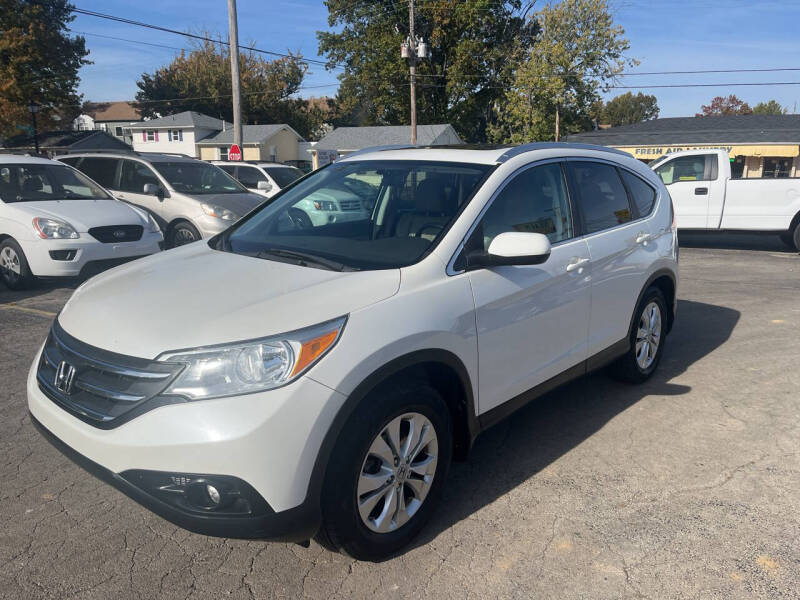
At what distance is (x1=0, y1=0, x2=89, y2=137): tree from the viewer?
1604 inches

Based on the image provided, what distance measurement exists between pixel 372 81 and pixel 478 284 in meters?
50.8

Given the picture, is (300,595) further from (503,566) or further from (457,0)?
(457,0)

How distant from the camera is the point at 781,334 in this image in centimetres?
643

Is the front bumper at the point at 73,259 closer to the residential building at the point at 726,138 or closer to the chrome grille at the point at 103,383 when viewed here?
the chrome grille at the point at 103,383

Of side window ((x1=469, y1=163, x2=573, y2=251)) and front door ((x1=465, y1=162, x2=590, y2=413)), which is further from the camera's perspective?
side window ((x1=469, y1=163, x2=573, y2=251))

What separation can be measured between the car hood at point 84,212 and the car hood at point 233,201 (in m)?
1.66

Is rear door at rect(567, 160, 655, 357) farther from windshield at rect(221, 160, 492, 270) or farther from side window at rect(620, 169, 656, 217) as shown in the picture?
windshield at rect(221, 160, 492, 270)

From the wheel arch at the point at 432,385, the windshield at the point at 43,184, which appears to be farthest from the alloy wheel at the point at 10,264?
the wheel arch at the point at 432,385

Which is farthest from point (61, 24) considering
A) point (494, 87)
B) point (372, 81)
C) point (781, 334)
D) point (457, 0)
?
point (781, 334)

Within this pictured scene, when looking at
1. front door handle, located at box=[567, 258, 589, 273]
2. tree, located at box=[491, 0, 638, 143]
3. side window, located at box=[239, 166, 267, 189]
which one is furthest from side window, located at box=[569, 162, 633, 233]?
tree, located at box=[491, 0, 638, 143]

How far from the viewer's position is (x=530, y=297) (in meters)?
3.46

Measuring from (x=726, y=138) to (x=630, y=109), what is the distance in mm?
80946

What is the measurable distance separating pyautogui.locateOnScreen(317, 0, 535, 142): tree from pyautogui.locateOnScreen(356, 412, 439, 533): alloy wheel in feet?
161

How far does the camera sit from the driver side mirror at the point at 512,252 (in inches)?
122
